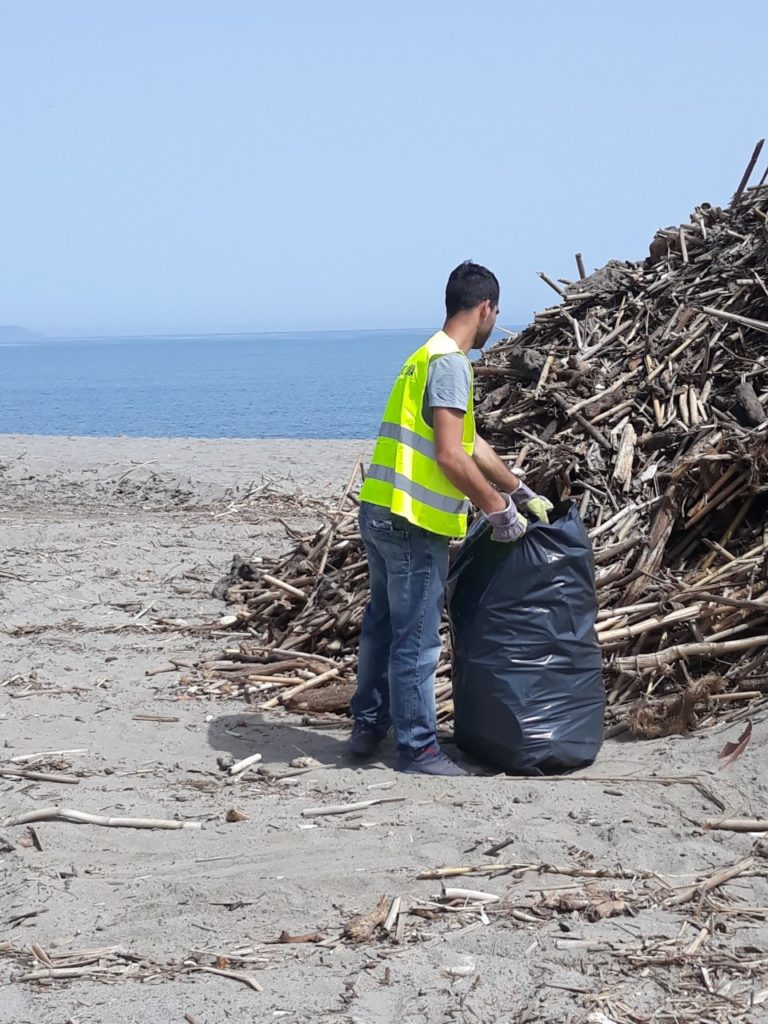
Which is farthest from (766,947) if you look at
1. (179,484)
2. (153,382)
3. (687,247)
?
(153,382)

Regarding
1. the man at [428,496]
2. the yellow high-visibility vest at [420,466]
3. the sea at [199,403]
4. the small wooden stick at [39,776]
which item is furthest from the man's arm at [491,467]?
the sea at [199,403]

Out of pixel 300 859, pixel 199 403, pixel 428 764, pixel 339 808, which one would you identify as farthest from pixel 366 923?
pixel 199 403

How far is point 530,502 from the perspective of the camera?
4910mm

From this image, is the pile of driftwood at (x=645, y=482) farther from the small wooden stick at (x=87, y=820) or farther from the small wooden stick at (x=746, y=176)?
the small wooden stick at (x=87, y=820)

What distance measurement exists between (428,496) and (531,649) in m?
0.73

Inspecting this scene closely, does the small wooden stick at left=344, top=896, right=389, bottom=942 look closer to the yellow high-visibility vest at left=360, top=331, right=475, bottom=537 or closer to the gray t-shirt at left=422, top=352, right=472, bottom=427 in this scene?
the yellow high-visibility vest at left=360, top=331, right=475, bottom=537

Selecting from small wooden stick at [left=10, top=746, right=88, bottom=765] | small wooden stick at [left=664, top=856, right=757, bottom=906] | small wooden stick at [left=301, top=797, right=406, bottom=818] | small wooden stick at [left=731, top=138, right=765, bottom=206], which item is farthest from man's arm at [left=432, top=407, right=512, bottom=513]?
small wooden stick at [left=731, top=138, right=765, bottom=206]

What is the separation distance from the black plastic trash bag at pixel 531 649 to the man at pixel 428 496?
15 centimetres

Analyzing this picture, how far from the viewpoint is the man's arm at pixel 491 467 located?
482 cm

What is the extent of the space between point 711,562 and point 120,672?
316 cm

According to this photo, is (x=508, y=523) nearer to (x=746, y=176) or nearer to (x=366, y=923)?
(x=366, y=923)

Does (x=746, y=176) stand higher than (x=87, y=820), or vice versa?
(x=746, y=176)

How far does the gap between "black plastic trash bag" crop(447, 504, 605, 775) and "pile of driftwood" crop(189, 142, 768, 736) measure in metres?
0.47

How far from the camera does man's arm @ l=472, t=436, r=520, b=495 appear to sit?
4816 mm
